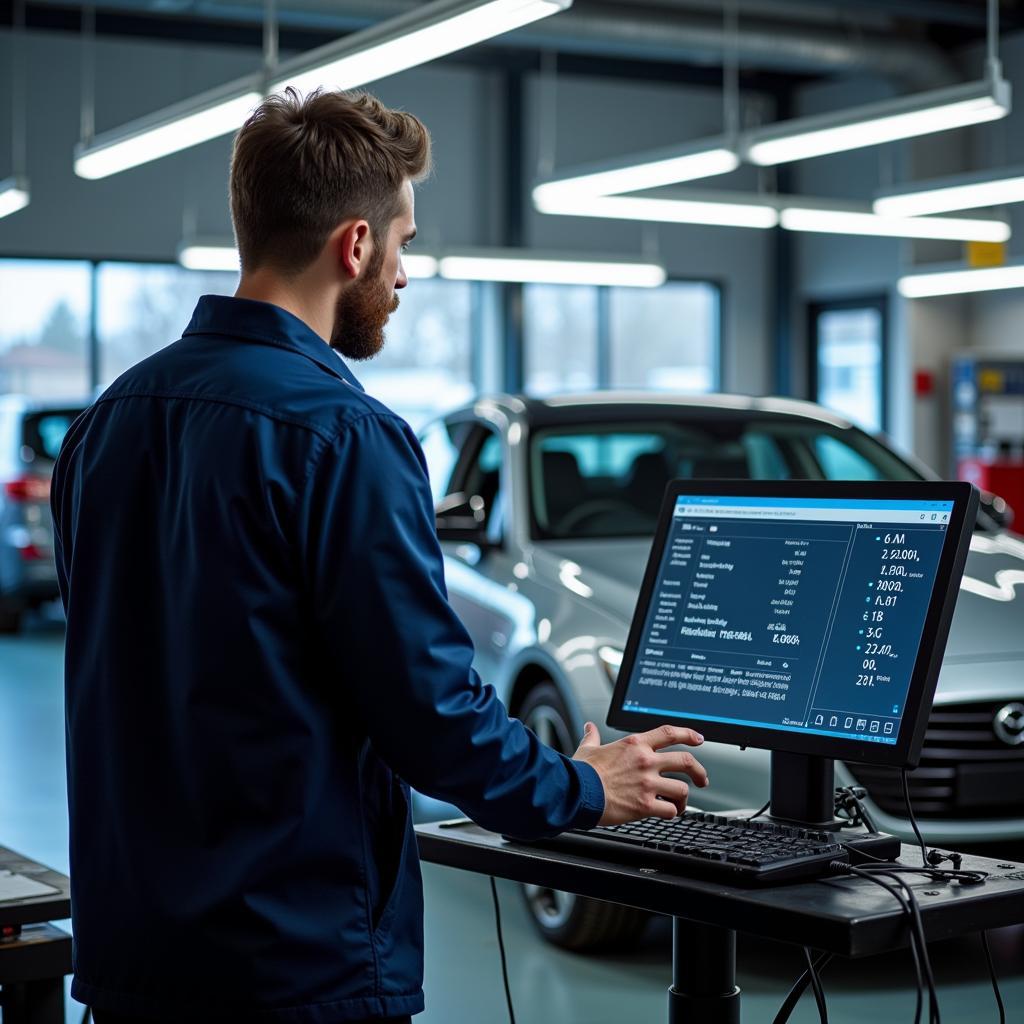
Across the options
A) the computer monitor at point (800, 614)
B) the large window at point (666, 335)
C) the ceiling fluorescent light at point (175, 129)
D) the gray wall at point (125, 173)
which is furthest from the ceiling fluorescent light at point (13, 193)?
the computer monitor at point (800, 614)

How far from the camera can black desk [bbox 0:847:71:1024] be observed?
2209 mm

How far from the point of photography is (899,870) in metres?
1.96

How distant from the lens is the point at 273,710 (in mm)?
1609

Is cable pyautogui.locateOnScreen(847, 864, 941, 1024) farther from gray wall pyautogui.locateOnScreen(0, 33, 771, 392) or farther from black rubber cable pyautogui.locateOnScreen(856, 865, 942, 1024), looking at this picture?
gray wall pyautogui.locateOnScreen(0, 33, 771, 392)

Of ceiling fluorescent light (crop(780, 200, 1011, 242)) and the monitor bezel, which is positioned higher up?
ceiling fluorescent light (crop(780, 200, 1011, 242))

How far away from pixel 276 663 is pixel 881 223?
9196 mm

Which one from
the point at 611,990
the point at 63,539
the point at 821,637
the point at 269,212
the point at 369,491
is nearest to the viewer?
the point at 369,491

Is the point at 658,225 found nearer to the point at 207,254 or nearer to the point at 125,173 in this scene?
the point at 125,173

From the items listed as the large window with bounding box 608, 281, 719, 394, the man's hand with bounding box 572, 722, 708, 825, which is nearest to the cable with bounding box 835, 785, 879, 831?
the man's hand with bounding box 572, 722, 708, 825

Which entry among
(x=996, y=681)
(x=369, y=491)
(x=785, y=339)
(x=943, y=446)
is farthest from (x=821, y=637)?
(x=785, y=339)

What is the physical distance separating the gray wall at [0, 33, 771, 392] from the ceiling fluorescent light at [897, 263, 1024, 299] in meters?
3.25

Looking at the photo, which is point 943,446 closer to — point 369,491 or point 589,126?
point 589,126

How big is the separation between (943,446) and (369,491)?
42.8 feet

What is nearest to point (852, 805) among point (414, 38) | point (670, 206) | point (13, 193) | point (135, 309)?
point (414, 38)
